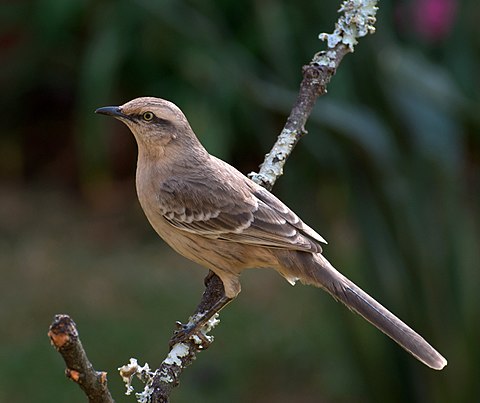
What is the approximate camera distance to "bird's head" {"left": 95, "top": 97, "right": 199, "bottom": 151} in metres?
3.55

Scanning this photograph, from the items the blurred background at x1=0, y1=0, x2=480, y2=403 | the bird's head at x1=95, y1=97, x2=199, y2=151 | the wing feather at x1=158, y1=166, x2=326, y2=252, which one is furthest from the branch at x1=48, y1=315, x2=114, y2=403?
the blurred background at x1=0, y1=0, x2=480, y2=403

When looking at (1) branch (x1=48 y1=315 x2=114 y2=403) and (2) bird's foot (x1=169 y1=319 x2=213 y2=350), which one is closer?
(1) branch (x1=48 y1=315 x2=114 y2=403)

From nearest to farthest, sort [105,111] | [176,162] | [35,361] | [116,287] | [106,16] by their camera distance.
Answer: [105,111] < [176,162] < [35,361] < [116,287] < [106,16]

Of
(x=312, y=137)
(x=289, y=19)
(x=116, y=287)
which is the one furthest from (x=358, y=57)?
(x=116, y=287)

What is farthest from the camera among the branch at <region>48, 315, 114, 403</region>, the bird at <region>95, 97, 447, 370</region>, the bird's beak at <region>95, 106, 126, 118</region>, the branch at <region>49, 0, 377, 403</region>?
the bird at <region>95, 97, 447, 370</region>

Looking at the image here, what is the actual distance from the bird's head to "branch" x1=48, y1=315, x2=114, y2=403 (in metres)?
1.40

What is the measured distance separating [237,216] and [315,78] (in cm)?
62

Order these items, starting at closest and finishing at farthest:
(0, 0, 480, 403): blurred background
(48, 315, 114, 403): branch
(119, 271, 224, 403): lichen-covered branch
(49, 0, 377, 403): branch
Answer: (48, 315, 114, 403): branch
(119, 271, 224, 403): lichen-covered branch
(49, 0, 377, 403): branch
(0, 0, 480, 403): blurred background

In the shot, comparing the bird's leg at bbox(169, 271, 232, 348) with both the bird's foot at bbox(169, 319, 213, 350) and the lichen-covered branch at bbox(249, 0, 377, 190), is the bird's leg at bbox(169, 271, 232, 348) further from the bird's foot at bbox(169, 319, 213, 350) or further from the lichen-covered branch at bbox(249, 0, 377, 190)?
the lichen-covered branch at bbox(249, 0, 377, 190)

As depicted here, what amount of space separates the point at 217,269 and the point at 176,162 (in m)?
0.51

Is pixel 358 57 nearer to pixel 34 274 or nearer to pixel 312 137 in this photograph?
Answer: pixel 312 137

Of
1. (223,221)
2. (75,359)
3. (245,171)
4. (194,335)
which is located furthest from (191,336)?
(245,171)

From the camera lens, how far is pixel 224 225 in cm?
357

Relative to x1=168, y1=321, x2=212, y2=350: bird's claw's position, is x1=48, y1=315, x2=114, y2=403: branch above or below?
below
